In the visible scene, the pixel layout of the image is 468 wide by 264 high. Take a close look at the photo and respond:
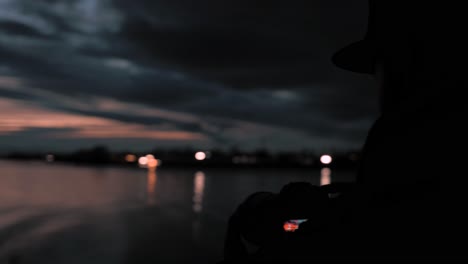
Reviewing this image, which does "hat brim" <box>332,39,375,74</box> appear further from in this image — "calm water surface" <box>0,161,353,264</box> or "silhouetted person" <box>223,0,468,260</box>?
"calm water surface" <box>0,161,353,264</box>

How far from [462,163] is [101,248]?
35.1 feet

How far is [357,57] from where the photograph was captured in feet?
6.13

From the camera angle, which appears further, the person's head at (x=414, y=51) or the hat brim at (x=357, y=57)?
the hat brim at (x=357, y=57)

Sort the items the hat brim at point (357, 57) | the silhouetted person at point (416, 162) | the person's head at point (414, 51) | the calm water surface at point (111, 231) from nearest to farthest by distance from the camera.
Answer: the silhouetted person at point (416, 162), the person's head at point (414, 51), the hat brim at point (357, 57), the calm water surface at point (111, 231)

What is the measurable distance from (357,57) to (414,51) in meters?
0.39

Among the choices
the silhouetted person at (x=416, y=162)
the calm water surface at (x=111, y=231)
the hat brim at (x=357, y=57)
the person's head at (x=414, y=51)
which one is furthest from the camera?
the calm water surface at (x=111, y=231)

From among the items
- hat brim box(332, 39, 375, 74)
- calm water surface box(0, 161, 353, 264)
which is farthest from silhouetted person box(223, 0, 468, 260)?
calm water surface box(0, 161, 353, 264)

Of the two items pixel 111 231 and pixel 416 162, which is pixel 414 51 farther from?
pixel 111 231

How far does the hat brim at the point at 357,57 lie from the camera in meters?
1.77

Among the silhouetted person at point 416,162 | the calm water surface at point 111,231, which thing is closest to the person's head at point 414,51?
the silhouetted person at point 416,162

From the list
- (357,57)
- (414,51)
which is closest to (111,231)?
(357,57)

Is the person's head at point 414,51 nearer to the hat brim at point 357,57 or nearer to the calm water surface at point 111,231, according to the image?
the hat brim at point 357,57

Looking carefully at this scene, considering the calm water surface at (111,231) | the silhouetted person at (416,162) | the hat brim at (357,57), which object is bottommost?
the calm water surface at (111,231)

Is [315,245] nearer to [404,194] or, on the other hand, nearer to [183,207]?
[404,194]
